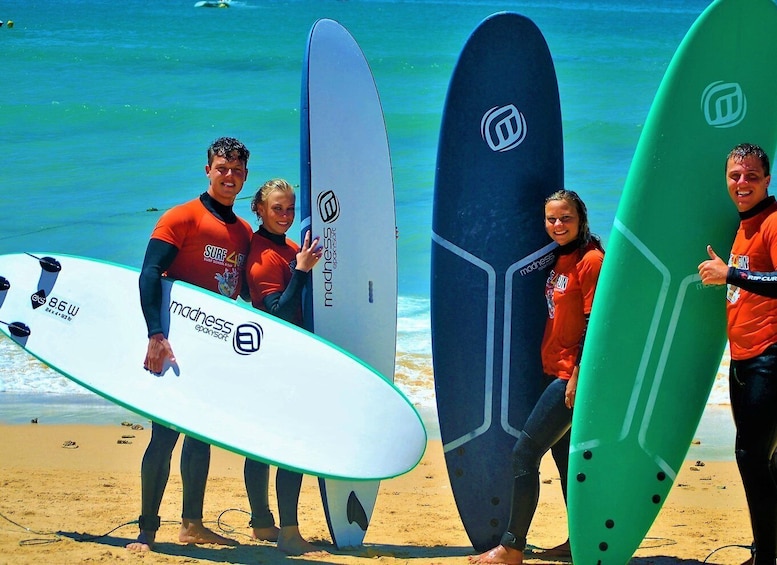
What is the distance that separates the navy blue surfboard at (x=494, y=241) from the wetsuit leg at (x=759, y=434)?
0.97m

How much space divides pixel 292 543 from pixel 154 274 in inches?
46.3

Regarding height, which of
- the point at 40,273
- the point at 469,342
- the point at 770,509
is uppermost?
the point at 40,273

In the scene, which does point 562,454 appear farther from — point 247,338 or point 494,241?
point 247,338

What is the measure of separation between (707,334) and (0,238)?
872 centimetres

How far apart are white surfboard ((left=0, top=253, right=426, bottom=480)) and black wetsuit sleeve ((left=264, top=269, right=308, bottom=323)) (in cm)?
5

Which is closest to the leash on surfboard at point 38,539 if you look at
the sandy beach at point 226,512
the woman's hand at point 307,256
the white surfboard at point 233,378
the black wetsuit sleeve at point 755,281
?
the sandy beach at point 226,512

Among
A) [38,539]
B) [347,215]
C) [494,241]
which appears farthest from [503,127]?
[38,539]

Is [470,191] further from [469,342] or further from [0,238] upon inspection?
[0,238]

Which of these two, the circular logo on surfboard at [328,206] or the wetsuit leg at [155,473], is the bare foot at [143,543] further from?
the circular logo on surfboard at [328,206]

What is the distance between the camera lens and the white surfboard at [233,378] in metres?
3.95

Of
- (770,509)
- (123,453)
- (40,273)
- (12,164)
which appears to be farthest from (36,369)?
(12,164)

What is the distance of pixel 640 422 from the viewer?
4004mm

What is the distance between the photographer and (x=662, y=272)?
12.9 feet

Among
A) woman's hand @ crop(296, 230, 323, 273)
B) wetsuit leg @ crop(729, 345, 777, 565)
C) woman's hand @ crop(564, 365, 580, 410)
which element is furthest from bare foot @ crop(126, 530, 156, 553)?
wetsuit leg @ crop(729, 345, 777, 565)
